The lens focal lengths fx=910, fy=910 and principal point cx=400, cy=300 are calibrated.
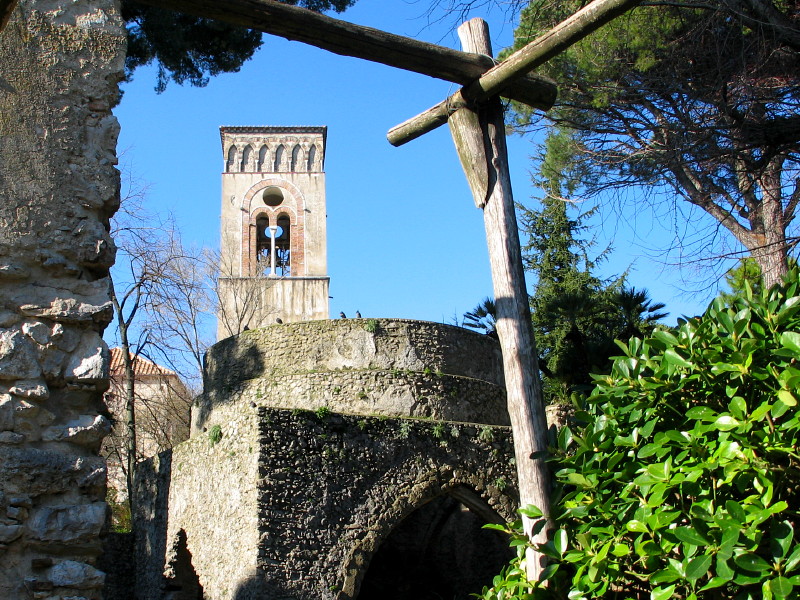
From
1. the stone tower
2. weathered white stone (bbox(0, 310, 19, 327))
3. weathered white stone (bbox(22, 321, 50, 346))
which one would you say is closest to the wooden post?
weathered white stone (bbox(22, 321, 50, 346))

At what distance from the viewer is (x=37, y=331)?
4035 millimetres

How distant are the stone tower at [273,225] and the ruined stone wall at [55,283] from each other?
24.8 m

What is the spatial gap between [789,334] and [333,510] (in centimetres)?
801

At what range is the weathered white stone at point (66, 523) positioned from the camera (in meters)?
3.82

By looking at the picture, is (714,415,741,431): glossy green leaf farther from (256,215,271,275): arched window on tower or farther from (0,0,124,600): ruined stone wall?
(256,215,271,275): arched window on tower

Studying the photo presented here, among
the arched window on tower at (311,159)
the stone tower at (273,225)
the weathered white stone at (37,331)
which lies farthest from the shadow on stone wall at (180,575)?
the arched window on tower at (311,159)

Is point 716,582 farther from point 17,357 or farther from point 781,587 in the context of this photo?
point 17,357

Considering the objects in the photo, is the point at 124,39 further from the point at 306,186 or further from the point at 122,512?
the point at 306,186

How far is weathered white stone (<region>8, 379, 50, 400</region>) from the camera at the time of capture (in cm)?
389

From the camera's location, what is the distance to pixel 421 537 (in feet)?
49.2

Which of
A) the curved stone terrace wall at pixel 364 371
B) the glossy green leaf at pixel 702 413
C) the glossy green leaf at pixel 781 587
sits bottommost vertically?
the glossy green leaf at pixel 781 587

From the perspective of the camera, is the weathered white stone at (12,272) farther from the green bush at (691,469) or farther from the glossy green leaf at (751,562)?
the glossy green leaf at (751,562)

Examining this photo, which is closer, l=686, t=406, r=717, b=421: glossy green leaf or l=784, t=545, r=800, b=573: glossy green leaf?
l=784, t=545, r=800, b=573: glossy green leaf

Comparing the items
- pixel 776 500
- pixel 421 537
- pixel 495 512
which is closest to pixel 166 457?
pixel 421 537
